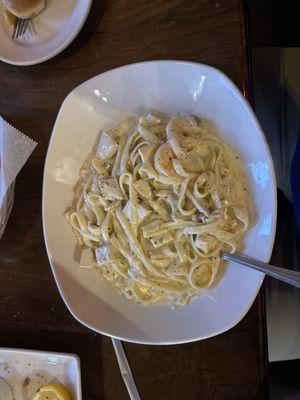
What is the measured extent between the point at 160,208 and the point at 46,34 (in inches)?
25.1

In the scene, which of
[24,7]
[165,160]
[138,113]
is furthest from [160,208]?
[24,7]

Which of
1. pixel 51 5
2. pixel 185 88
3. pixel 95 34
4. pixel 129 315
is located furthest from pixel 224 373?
pixel 51 5

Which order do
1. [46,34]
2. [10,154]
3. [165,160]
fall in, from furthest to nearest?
[46,34] < [10,154] < [165,160]

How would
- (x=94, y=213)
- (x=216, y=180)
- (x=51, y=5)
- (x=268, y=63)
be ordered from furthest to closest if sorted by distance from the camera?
(x=268, y=63) < (x=51, y=5) < (x=94, y=213) < (x=216, y=180)

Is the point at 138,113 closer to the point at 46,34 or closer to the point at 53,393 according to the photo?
the point at 46,34

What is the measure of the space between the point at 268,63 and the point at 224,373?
3.36 feet

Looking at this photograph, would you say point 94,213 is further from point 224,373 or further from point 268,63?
point 268,63

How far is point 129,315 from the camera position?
1.21 metres

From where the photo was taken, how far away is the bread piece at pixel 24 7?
132 cm

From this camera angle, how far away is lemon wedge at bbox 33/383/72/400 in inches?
49.5

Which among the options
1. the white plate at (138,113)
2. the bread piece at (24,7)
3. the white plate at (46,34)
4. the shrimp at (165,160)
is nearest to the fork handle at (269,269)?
the white plate at (138,113)

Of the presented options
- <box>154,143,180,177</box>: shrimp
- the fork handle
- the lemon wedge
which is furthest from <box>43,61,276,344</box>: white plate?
the lemon wedge

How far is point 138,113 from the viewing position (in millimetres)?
1264

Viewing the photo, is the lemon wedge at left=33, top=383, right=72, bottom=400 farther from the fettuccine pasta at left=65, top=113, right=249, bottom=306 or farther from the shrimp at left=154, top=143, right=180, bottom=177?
the shrimp at left=154, top=143, right=180, bottom=177
